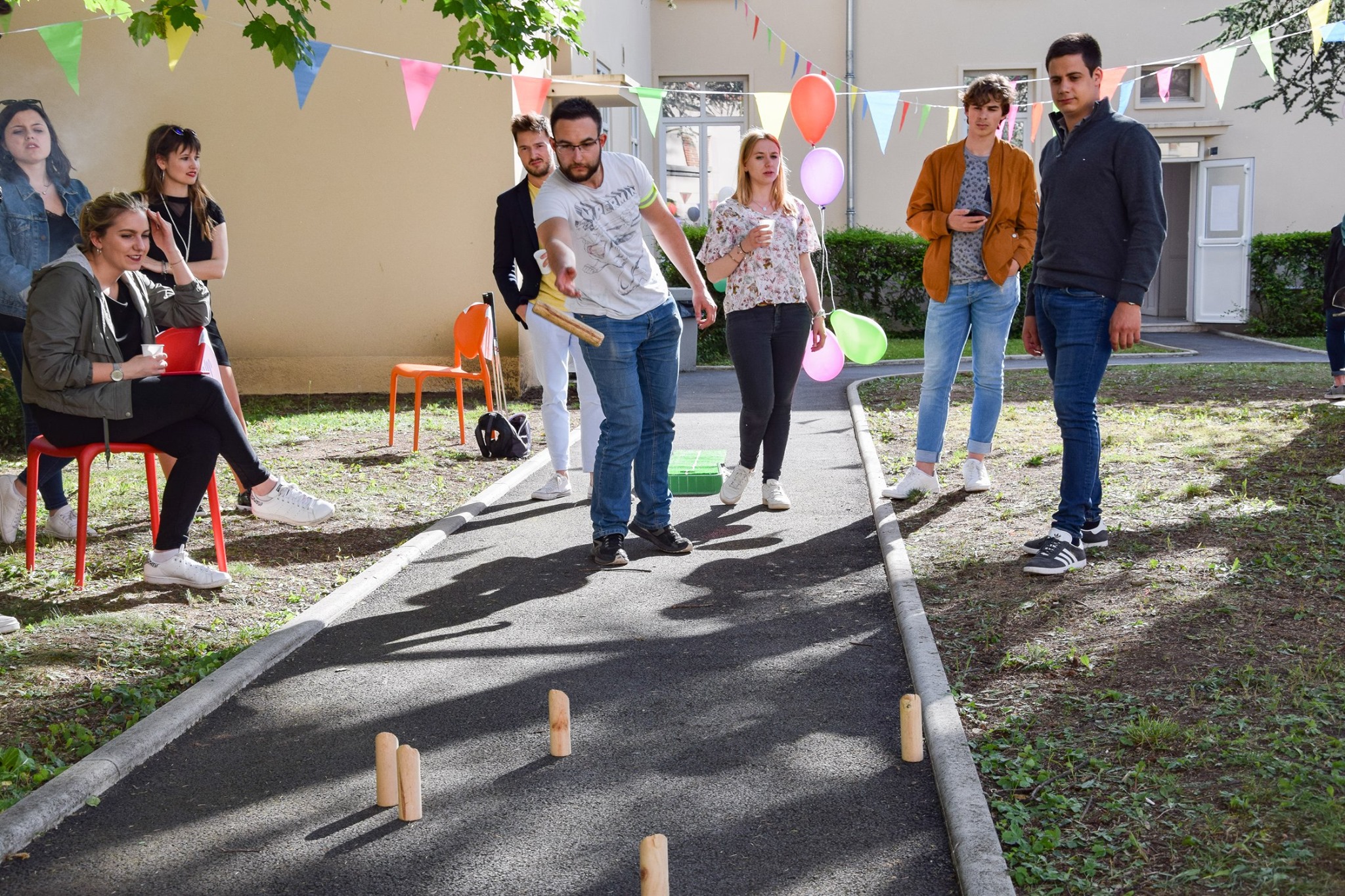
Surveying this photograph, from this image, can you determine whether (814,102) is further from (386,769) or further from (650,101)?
(386,769)

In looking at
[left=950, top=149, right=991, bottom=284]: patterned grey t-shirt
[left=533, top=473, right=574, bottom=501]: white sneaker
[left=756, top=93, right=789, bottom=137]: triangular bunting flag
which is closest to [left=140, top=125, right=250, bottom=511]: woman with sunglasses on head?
[left=533, top=473, right=574, bottom=501]: white sneaker

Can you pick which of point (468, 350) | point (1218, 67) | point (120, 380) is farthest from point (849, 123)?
point (120, 380)

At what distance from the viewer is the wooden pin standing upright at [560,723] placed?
3.60 metres

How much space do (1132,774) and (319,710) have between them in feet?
8.51

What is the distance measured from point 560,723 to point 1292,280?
1952 centimetres

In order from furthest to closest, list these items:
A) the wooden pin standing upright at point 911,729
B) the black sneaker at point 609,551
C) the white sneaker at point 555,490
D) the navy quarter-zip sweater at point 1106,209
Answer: the white sneaker at point 555,490, the black sneaker at point 609,551, the navy quarter-zip sweater at point 1106,209, the wooden pin standing upright at point 911,729

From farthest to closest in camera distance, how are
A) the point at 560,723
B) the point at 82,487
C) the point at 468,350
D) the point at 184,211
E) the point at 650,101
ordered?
the point at 650,101, the point at 468,350, the point at 184,211, the point at 82,487, the point at 560,723

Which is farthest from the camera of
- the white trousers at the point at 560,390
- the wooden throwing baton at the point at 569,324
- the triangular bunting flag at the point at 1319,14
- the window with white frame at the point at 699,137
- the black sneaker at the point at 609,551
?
the window with white frame at the point at 699,137

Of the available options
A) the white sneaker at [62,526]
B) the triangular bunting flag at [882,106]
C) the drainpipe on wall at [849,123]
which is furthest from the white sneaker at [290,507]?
the drainpipe on wall at [849,123]

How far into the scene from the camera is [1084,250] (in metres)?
5.12

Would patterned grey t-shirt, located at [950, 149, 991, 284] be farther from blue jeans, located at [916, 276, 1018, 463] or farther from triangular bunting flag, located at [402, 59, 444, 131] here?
triangular bunting flag, located at [402, 59, 444, 131]

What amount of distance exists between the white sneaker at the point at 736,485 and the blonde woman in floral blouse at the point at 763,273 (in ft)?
1.11

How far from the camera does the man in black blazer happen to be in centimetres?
661

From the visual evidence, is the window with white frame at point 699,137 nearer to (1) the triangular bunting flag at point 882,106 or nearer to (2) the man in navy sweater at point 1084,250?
(1) the triangular bunting flag at point 882,106
